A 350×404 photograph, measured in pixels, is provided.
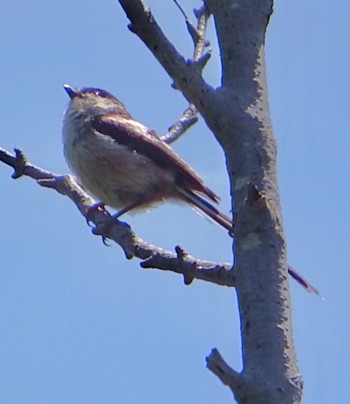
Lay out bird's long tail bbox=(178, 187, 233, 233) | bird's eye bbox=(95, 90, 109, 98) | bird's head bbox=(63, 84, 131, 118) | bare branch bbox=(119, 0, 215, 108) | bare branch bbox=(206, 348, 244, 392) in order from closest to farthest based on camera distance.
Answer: bare branch bbox=(206, 348, 244, 392) < bare branch bbox=(119, 0, 215, 108) < bird's long tail bbox=(178, 187, 233, 233) < bird's head bbox=(63, 84, 131, 118) < bird's eye bbox=(95, 90, 109, 98)

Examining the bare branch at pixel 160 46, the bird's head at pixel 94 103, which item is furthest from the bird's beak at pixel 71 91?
the bare branch at pixel 160 46

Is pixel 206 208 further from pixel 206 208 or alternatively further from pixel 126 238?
pixel 126 238

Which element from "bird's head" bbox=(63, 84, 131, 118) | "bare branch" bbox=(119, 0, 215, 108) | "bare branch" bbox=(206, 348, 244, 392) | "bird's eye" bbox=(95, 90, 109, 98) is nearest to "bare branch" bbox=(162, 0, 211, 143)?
"bare branch" bbox=(119, 0, 215, 108)

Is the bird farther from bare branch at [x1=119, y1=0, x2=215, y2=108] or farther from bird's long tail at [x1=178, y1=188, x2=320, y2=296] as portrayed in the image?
bare branch at [x1=119, y1=0, x2=215, y2=108]

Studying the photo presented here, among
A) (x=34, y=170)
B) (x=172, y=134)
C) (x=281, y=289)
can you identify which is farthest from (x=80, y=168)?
(x=281, y=289)

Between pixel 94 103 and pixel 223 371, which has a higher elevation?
pixel 94 103

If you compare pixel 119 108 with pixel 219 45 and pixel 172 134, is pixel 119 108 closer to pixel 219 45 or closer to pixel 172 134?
pixel 172 134

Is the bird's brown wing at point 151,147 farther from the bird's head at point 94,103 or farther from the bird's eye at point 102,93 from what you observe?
the bird's eye at point 102,93

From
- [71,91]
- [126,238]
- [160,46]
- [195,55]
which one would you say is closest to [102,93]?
[71,91]
